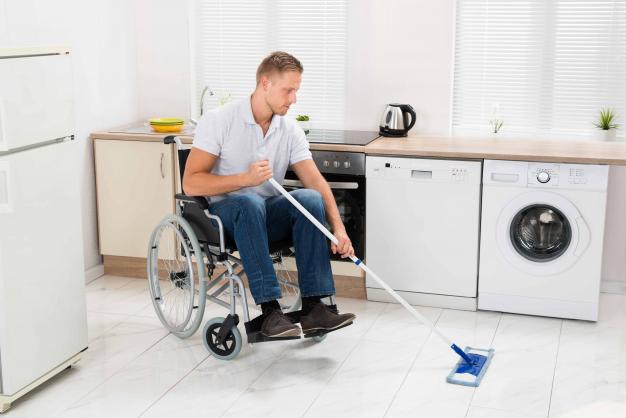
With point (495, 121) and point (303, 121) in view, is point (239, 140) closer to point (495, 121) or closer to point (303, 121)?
point (303, 121)

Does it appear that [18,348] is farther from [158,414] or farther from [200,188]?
[200,188]

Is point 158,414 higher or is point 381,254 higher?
point 381,254

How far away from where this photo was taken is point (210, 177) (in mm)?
3344

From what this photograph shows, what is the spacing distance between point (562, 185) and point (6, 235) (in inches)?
89.1

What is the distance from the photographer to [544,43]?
4.18m

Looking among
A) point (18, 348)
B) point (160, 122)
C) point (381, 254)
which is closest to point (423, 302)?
point (381, 254)

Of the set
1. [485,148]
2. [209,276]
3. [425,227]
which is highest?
[485,148]

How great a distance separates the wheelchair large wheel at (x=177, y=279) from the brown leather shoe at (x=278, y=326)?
0.32 m

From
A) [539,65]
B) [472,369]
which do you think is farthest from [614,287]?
[472,369]

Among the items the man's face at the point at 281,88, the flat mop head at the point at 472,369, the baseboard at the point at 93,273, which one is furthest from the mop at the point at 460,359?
the baseboard at the point at 93,273

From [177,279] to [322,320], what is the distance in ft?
2.40

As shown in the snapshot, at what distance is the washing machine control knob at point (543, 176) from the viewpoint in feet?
12.1

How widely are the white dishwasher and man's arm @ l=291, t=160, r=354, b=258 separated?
0.46m

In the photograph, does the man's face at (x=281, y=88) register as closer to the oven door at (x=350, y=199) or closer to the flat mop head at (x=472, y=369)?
the oven door at (x=350, y=199)
